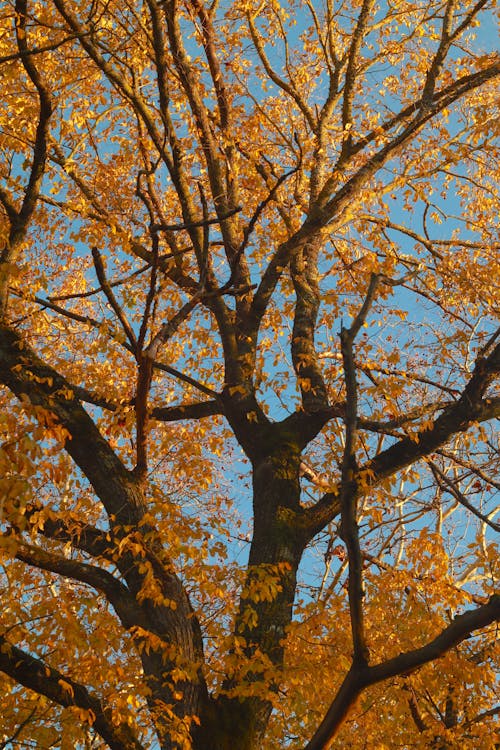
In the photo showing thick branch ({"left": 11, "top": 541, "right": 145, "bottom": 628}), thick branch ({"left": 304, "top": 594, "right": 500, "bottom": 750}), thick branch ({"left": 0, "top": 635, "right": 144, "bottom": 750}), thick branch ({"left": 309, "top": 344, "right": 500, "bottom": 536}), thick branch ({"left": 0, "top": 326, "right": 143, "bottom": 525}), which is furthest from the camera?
thick branch ({"left": 309, "top": 344, "right": 500, "bottom": 536})

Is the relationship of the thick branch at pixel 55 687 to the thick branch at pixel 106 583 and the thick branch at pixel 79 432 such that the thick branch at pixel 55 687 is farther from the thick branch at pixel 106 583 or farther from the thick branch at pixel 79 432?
the thick branch at pixel 79 432

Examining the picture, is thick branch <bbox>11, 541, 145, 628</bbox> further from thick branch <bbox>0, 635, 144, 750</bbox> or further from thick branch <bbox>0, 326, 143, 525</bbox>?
thick branch <bbox>0, 635, 144, 750</bbox>

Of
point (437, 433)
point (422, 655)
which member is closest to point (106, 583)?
point (422, 655)

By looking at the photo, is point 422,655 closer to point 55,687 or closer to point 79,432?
point 55,687

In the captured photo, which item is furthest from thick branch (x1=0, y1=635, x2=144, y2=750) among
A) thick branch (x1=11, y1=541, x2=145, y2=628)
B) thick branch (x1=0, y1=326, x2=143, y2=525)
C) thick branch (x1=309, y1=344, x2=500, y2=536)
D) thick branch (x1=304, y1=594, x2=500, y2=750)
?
thick branch (x1=309, y1=344, x2=500, y2=536)

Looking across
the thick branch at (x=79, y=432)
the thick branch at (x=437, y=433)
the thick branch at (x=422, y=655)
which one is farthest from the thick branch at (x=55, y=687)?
the thick branch at (x=437, y=433)

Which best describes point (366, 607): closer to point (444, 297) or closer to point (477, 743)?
point (477, 743)

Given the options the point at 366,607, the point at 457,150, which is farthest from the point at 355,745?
the point at 457,150

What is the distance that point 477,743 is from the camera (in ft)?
24.4

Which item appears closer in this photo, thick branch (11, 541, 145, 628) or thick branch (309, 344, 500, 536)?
thick branch (11, 541, 145, 628)

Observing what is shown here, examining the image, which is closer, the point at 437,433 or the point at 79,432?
the point at 79,432

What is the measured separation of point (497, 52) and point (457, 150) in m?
1.27

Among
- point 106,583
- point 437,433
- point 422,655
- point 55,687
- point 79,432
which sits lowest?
point 55,687

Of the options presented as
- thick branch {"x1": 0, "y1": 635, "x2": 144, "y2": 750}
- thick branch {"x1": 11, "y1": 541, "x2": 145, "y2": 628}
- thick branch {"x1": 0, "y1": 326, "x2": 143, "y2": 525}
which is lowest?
thick branch {"x1": 0, "y1": 635, "x2": 144, "y2": 750}
